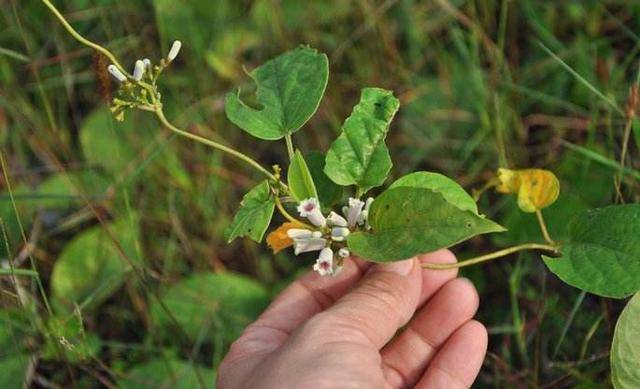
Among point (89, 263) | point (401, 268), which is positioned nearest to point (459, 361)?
point (401, 268)

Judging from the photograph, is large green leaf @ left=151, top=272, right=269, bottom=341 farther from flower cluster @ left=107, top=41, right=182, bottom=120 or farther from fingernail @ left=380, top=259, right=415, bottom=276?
flower cluster @ left=107, top=41, right=182, bottom=120

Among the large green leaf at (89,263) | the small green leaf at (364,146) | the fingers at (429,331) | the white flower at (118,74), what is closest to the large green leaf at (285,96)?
the small green leaf at (364,146)

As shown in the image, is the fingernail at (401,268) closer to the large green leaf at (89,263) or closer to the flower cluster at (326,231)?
the flower cluster at (326,231)

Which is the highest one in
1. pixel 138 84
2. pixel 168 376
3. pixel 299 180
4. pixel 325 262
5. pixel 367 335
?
pixel 138 84

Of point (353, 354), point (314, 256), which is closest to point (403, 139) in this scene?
point (314, 256)

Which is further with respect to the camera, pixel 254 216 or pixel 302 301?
pixel 302 301

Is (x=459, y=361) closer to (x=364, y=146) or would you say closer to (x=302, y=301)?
(x=302, y=301)

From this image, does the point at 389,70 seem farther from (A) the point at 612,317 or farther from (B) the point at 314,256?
(A) the point at 612,317
